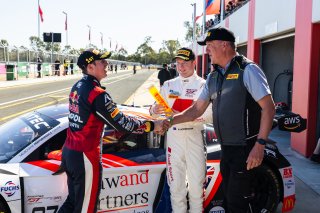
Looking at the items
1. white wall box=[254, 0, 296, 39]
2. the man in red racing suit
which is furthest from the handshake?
white wall box=[254, 0, 296, 39]

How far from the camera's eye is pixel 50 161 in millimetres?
3379

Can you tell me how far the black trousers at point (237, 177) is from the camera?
2861mm

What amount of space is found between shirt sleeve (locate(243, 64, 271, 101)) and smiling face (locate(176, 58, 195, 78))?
969 mm

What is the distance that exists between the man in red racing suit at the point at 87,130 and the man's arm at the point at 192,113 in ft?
1.66

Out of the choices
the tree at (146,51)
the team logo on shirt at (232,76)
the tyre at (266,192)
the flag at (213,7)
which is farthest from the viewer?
the tree at (146,51)

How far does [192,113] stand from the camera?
3416mm

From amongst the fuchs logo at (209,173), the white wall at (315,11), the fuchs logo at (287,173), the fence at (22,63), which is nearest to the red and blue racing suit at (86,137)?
the fuchs logo at (209,173)

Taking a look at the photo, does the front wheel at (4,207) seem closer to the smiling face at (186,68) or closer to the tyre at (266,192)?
the smiling face at (186,68)

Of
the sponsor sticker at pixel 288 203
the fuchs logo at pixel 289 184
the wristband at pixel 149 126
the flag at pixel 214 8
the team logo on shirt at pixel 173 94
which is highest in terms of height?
the flag at pixel 214 8

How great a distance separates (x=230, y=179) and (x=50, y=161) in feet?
5.07

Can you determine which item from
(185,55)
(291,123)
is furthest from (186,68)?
(291,123)

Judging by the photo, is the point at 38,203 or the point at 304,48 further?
the point at 304,48

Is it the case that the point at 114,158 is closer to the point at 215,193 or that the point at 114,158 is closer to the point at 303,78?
the point at 215,193

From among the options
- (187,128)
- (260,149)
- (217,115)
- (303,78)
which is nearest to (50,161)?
(187,128)
